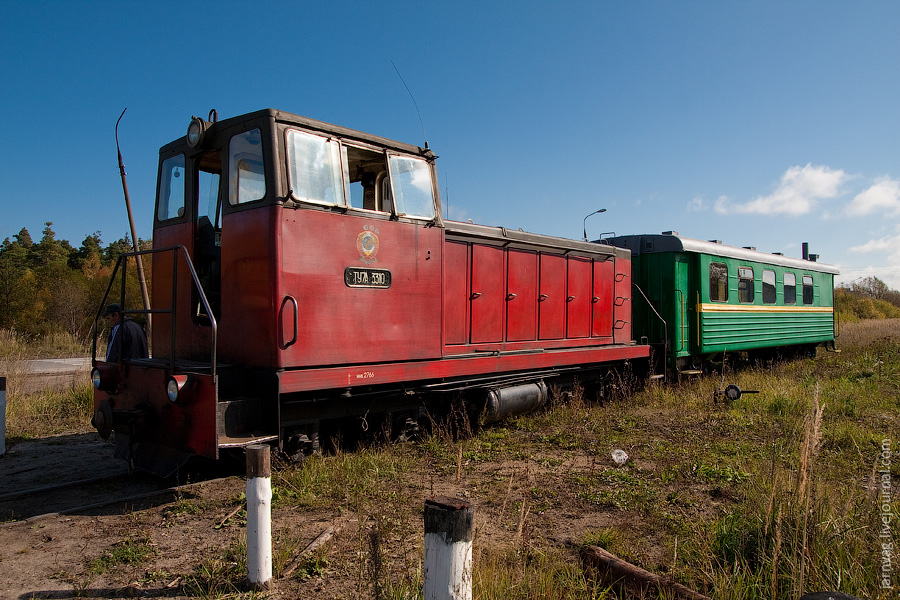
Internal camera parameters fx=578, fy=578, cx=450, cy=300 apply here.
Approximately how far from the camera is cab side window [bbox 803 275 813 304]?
54.0 ft

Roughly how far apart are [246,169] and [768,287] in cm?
1341

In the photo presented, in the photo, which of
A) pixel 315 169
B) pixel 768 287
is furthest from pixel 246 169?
pixel 768 287

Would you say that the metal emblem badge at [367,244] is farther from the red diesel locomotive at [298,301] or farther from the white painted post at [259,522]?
the white painted post at [259,522]

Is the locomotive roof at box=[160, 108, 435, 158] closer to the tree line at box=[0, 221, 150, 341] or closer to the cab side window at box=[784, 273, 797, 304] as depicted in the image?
the cab side window at box=[784, 273, 797, 304]

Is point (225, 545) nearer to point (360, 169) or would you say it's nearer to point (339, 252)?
point (339, 252)

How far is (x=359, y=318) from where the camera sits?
576 cm

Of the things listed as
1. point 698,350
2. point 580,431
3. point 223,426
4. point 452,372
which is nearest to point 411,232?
point 452,372

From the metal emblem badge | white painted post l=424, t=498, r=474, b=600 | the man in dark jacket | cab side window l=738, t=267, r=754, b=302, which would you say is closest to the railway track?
the man in dark jacket

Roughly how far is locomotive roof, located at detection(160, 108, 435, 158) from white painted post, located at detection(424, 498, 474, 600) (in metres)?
4.17

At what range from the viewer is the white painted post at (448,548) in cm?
236

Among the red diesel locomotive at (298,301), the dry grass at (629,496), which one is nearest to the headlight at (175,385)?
the red diesel locomotive at (298,301)

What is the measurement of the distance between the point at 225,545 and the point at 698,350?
10.3m

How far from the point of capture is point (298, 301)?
528 centimetres

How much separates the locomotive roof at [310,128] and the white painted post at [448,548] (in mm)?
4169
